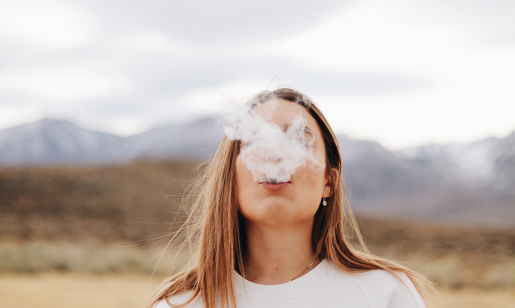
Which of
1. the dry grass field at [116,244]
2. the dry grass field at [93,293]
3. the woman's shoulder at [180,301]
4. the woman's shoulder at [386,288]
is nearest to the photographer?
the woman's shoulder at [386,288]

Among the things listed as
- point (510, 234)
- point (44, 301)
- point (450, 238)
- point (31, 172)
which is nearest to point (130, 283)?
point (44, 301)

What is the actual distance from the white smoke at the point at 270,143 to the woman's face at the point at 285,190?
0.02m

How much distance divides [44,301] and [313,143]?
26.2 feet

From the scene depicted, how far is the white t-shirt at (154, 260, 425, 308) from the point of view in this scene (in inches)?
71.4

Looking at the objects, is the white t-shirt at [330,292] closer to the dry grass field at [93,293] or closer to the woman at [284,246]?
the woman at [284,246]

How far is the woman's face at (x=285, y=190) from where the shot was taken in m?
1.85

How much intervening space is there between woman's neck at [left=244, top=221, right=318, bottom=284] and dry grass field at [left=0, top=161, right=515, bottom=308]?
41 cm

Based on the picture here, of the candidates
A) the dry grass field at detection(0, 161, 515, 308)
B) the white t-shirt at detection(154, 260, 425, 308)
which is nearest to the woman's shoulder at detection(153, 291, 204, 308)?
the white t-shirt at detection(154, 260, 425, 308)

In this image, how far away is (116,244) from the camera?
13.4 metres

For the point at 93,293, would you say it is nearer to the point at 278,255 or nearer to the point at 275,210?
the point at 278,255

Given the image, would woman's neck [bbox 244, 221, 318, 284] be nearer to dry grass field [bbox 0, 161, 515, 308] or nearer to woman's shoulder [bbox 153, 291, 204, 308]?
woman's shoulder [bbox 153, 291, 204, 308]

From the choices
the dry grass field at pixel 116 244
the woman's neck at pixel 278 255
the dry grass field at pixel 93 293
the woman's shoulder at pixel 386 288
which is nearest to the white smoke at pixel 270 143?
the woman's neck at pixel 278 255

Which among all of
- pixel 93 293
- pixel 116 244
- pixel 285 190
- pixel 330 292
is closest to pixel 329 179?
pixel 285 190

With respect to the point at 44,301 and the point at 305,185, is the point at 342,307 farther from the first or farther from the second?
the point at 44,301
